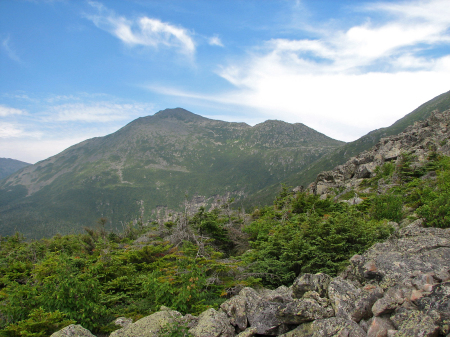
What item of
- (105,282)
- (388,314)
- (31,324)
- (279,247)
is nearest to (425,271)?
(388,314)

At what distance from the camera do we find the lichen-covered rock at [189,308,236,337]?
6.45 metres

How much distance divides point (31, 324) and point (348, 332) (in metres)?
8.89

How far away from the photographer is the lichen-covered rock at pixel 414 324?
4248mm

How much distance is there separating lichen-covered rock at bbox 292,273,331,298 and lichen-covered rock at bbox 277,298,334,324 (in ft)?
2.62

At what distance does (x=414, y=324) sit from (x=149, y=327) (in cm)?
655

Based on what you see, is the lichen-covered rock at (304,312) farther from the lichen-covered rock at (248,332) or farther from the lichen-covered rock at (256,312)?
the lichen-covered rock at (248,332)

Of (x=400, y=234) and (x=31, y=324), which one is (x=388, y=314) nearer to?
(x=400, y=234)

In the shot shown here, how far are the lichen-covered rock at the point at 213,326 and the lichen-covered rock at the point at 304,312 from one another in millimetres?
1593

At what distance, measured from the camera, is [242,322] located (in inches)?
272

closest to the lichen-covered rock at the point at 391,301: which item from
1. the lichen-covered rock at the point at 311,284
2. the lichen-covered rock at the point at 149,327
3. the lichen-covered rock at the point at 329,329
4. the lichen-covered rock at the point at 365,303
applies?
the lichen-covered rock at the point at 365,303

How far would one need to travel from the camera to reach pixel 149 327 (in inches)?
268

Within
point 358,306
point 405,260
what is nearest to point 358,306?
point 358,306

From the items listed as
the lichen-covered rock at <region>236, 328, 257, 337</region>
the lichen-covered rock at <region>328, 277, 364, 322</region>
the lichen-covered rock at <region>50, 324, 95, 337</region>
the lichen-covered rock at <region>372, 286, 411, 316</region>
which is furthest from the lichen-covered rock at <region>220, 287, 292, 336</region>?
the lichen-covered rock at <region>50, 324, 95, 337</region>

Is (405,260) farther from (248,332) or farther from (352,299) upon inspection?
(248,332)
